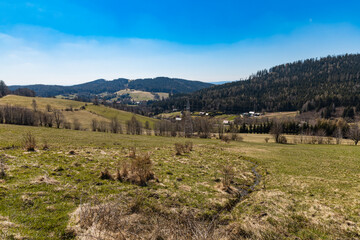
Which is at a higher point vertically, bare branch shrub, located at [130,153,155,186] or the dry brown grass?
the dry brown grass

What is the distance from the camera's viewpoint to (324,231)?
9.66m

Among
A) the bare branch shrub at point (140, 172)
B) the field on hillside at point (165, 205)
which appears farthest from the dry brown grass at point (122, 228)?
the bare branch shrub at point (140, 172)

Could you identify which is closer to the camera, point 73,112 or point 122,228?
point 122,228

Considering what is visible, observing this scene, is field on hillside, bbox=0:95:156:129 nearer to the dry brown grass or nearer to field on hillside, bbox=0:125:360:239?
field on hillside, bbox=0:125:360:239

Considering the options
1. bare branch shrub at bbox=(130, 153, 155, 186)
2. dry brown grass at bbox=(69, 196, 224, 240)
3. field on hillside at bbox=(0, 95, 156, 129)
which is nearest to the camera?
dry brown grass at bbox=(69, 196, 224, 240)

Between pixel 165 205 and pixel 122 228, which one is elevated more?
pixel 122 228

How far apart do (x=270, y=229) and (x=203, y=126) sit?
8084 cm

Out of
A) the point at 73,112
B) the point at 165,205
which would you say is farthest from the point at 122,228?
the point at 73,112

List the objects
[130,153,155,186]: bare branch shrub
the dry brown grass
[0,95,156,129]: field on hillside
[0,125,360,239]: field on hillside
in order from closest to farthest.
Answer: the dry brown grass
[0,125,360,239]: field on hillside
[130,153,155,186]: bare branch shrub
[0,95,156,129]: field on hillside

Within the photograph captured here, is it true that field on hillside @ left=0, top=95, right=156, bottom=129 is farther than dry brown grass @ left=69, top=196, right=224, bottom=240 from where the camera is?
Yes

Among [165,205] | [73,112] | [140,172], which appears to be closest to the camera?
[165,205]

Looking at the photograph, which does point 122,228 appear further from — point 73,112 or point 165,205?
point 73,112

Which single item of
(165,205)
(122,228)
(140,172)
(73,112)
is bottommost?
(165,205)

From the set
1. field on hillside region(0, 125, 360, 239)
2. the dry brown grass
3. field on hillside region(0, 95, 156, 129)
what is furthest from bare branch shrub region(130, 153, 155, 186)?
field on hillside region(0, 95, 156, 129)
